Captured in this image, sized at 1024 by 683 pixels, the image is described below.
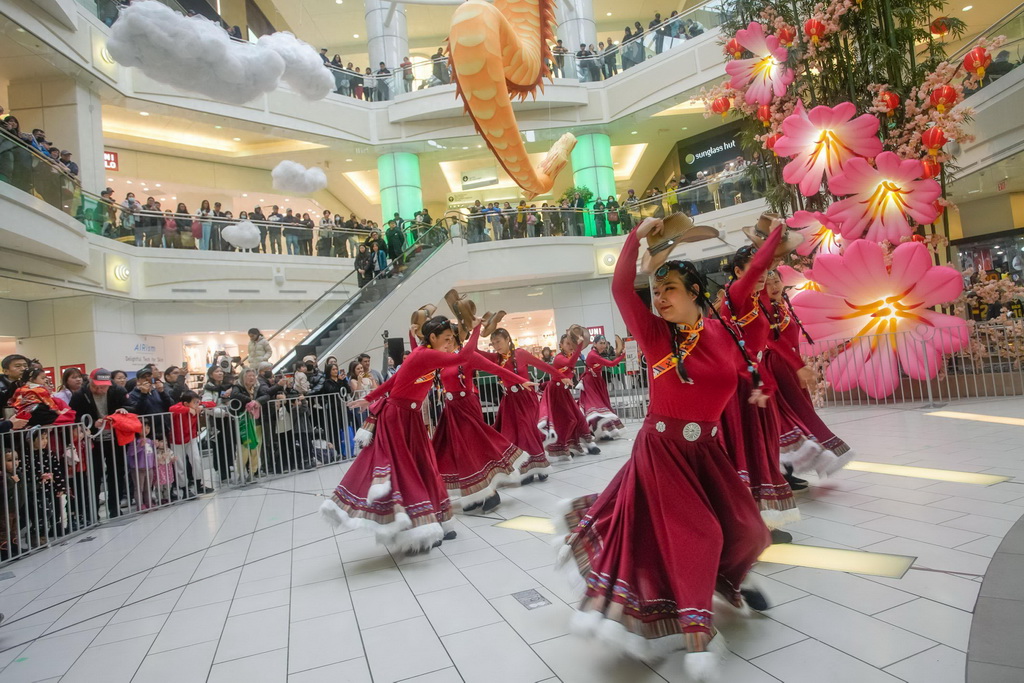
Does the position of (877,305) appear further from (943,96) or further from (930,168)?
(943,96)

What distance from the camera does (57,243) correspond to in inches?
443

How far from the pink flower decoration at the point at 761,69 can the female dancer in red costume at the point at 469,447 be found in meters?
4.87

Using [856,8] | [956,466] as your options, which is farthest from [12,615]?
[856,8]

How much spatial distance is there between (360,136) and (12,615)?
695 inches

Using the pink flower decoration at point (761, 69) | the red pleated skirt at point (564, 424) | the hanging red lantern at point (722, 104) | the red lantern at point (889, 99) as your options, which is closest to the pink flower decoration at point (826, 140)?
the pink flower decoration at point (761, 69)

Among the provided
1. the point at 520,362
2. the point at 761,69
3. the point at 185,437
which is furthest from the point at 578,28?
the point at 185,437

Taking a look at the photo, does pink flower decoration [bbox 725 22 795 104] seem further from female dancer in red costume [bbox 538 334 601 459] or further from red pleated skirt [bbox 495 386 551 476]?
red pleated skirt [bbox 495 386 551 476]

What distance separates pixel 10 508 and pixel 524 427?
4.56 metres

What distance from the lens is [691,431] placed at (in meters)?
2.56

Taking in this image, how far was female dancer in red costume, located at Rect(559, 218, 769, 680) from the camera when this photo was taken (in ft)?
7.79

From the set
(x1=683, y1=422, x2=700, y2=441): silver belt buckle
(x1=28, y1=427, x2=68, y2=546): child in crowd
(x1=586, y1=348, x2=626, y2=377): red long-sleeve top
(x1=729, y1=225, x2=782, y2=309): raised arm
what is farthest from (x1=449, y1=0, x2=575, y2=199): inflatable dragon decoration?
(x1=28, y1=427, x2=68, y2=546): child in crowd

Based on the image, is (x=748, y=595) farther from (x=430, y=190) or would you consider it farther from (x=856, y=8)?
(x=430, y=190)

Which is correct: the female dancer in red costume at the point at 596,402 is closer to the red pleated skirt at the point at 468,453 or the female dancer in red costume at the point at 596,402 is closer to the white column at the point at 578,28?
the red pleated skirt at the point at 468,453

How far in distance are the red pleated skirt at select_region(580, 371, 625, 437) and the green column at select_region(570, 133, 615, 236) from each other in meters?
12.9
